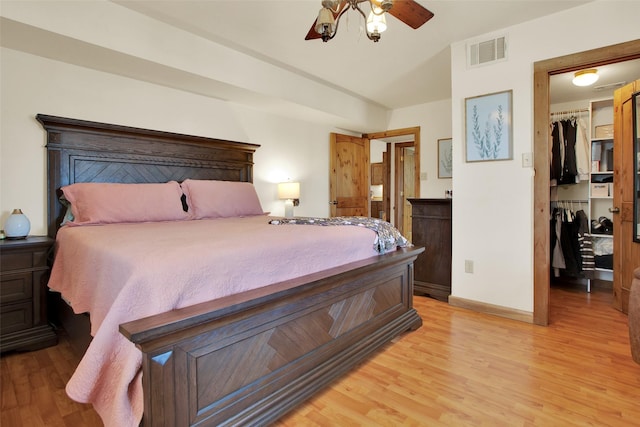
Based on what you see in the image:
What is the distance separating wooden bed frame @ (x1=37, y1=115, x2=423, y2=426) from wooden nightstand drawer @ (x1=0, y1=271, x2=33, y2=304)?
396 millimetres

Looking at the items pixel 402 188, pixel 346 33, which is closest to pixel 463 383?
pixel 346 33

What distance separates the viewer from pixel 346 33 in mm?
2816

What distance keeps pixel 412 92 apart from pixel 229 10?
2.67 m

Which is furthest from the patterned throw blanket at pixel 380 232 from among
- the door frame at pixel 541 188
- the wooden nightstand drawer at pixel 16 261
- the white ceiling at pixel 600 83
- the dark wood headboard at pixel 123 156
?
the white ceiling at pixel 600 83

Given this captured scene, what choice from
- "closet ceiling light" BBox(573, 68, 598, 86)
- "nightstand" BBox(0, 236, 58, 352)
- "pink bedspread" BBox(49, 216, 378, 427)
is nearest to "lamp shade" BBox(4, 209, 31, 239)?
"nightstand" BBox(0, 236, 58, 352)

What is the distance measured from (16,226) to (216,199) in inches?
55.4

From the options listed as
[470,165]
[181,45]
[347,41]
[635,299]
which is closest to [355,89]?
[347,41]

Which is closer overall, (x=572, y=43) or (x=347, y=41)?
(x=572, y=43)

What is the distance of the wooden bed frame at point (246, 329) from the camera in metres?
1.11

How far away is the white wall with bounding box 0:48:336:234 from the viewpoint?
2.42 metres

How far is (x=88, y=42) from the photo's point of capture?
7.55 feet

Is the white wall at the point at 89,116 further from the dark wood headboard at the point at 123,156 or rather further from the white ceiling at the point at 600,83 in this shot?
the white ceiling at the point at 600,83

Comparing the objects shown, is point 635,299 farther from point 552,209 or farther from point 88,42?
point 88,42

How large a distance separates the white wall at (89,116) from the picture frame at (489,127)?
233 cm
